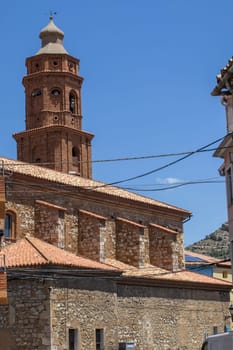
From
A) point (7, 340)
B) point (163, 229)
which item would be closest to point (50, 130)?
point (163, 229)

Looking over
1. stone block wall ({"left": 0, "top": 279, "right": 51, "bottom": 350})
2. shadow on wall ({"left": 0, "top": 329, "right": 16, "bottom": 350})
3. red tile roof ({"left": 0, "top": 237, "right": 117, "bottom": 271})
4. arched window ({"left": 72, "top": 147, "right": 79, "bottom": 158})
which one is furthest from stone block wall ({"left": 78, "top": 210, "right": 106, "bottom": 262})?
arched window ({"left": 72, "top": 147, "right": 79, "bottom": 158})

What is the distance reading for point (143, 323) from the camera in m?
35.8

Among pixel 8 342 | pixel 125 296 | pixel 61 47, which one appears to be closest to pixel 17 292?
pixel 8 342

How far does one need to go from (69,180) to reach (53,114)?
11220mm

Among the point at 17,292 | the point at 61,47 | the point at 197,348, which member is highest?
the point at 61,47

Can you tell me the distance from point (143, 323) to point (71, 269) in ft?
23.5

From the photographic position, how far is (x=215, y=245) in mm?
95750

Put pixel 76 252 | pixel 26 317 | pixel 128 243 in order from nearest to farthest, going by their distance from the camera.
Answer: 1. pixel 26 317
2. pixel 76 252
3. pixel 128 243

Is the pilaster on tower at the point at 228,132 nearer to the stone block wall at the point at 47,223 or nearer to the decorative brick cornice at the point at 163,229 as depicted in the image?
the stone block wall at the point at 47,223

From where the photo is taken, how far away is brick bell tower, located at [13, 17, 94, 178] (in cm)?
4775

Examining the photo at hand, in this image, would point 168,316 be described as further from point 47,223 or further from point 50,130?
point 50,130

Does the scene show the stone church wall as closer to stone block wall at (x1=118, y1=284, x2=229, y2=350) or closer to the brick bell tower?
stone block wall at (x1=118, y1=284, x2=229, y2=350)

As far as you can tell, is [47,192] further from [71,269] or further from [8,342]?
[8,342]

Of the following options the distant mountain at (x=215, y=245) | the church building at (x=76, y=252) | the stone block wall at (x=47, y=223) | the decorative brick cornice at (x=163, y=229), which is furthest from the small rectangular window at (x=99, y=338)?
the distant mountain at (x=215, y=245)
